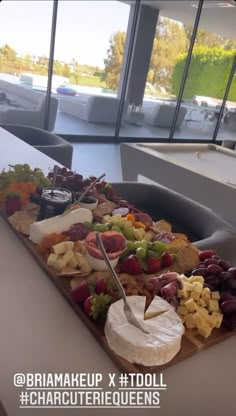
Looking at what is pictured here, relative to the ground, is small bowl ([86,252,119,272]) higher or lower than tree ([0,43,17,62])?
lower

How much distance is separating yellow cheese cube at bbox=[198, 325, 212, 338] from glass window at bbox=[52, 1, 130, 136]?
568 centimetres

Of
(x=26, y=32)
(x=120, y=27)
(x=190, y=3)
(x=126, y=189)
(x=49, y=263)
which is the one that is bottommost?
(x=126, y=189)

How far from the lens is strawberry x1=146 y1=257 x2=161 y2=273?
1.02m

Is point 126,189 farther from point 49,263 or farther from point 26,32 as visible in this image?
point 26,32

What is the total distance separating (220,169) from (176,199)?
3.52ft

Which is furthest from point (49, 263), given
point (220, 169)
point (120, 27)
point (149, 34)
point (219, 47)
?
point (219, 47)

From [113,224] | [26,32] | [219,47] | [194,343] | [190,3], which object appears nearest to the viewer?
[194,343]

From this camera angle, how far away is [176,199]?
2.13 metres

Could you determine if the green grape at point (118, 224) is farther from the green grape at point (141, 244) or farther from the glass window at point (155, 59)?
the glass window at point (155, 59)

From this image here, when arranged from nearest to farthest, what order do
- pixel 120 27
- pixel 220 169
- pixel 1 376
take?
1. pixel 1 376
2. pixel 220 169
3. pixel 120 27

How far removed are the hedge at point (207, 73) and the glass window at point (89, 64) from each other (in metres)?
1.41

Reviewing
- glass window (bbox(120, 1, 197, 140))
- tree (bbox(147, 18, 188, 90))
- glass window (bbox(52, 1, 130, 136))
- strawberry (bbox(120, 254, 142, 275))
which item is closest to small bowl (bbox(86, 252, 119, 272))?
strawberry (bbox(120, 254, 142, 275))

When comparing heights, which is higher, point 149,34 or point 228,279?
point 149,34

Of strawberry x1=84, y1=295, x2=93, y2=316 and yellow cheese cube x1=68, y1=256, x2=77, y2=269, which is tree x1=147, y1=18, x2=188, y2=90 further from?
strawberry x1=84, y1=295, x2=93, y2=316
